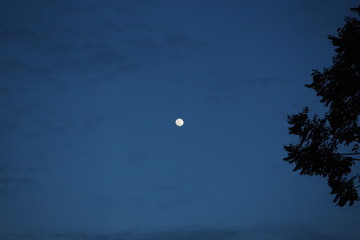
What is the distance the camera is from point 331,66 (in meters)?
12.9

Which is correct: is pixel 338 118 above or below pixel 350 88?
below

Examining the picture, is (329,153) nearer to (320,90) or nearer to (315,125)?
(315,125)

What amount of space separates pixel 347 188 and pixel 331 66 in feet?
15.5

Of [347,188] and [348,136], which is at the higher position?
[348,136]

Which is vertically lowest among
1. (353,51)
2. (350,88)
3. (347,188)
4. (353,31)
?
(347,188)

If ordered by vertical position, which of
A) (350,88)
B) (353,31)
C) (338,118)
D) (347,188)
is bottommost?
(347,188)

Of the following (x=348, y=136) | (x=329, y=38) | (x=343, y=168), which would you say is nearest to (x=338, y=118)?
(x=348, y=136)

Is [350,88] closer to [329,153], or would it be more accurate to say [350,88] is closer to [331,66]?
[331,66]

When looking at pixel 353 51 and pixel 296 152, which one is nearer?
pixel 353 51

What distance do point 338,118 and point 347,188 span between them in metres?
2.59

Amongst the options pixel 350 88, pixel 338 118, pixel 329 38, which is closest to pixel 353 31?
pixel 329 38

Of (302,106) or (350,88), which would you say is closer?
(350,88)

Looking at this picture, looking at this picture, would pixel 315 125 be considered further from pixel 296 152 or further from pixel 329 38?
pixel 329 38

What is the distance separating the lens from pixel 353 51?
38.5 feet
